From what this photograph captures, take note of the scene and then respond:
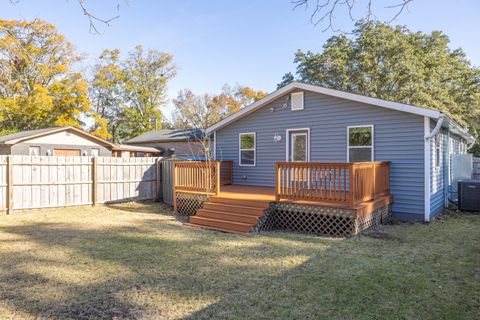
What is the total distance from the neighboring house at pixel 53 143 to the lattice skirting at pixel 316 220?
15.0m

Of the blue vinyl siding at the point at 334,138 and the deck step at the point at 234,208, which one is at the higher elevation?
the blue vinyl siding at the point at 334,138

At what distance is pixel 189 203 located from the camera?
9195 mm

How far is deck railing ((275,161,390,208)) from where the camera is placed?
657 cm

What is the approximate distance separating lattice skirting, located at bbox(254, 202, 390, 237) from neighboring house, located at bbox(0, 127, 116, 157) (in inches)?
591

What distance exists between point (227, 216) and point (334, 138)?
406cm

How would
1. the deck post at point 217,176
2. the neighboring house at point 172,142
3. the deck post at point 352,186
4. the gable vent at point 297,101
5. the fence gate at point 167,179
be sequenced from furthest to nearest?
the neighboring house at point 172,142
the fence gate at point 167,179
the gable vent at point 297,101
the deck post at point 217,176
the deck post at point 352,186

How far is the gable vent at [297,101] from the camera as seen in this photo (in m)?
9.89

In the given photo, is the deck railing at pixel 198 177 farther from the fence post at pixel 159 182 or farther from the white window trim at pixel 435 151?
the white window trim at pixel 435 151

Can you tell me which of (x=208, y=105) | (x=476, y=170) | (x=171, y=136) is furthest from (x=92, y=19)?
(x=208, y=105)

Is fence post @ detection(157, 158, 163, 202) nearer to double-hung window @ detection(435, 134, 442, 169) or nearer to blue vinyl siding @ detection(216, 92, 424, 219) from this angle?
blue vinyl siding @ detection(216, 92, 424, 219)

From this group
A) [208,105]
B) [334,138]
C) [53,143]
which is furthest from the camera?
[208,105]

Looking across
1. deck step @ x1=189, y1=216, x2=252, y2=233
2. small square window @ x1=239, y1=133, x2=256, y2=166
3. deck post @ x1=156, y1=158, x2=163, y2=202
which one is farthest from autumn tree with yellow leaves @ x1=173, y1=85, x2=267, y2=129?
deck step @ x1=189, y1=216, x2=252, y2=233

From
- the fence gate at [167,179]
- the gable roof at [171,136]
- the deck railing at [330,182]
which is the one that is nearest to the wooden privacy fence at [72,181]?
the fence gate at [167,179]

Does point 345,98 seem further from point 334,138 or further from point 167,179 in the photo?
point 167,179
